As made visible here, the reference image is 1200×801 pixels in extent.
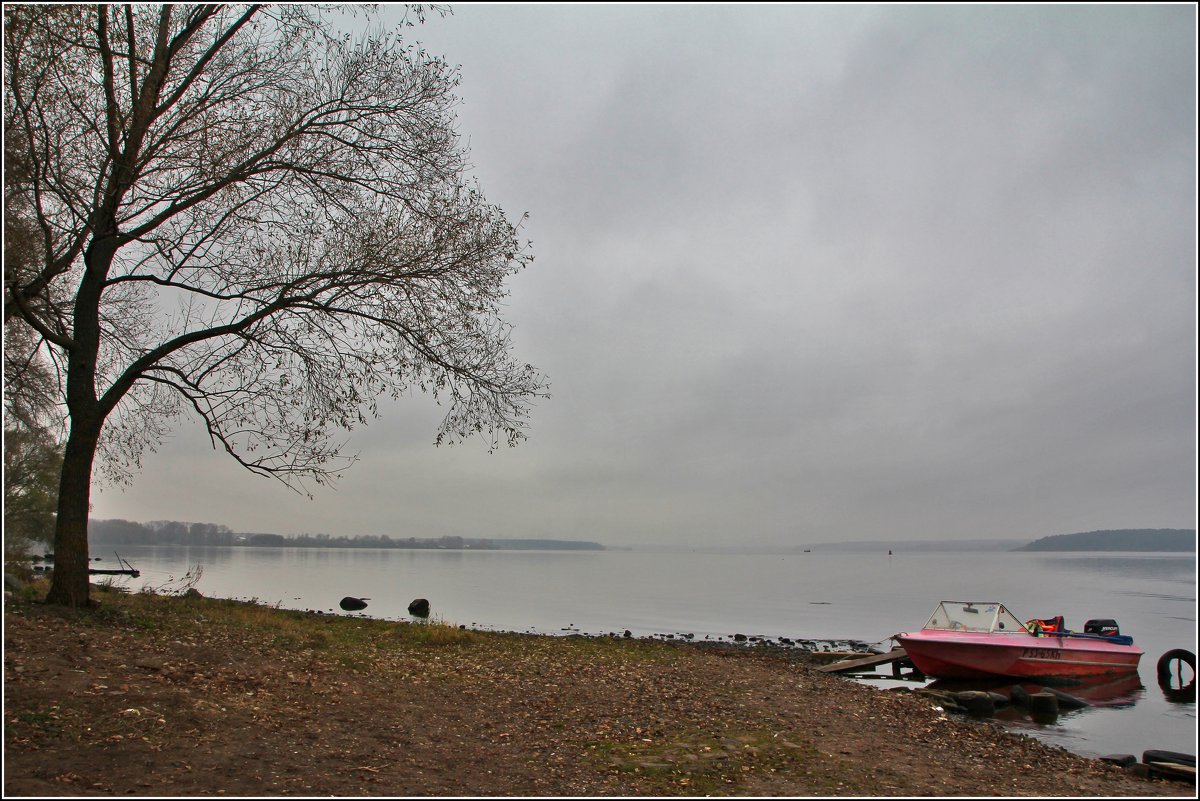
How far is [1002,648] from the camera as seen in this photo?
24.2 metres

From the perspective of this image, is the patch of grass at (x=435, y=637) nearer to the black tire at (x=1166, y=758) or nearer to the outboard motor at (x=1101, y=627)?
the black tire at (x=1166, y=758)

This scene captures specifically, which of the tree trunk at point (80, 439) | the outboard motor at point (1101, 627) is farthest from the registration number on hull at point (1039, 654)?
the tree trunk at point (80, 439)

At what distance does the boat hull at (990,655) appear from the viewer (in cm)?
2431

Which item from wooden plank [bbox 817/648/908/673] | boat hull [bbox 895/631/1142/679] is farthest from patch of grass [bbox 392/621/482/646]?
boat hull [bbox 895/631/1142/679]

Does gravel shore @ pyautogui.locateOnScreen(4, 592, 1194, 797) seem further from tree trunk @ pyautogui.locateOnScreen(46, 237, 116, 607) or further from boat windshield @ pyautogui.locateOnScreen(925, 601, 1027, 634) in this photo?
boat windshield @ pyautogui.locateOnScreen(925, 601, 1027, 634)

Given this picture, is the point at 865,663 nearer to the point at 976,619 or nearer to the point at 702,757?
the point at 976,619

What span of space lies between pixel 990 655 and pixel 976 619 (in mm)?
1771

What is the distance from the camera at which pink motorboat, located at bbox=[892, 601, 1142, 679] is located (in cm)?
2434

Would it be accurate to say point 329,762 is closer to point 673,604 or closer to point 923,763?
point 923,763

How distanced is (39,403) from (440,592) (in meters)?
59.1

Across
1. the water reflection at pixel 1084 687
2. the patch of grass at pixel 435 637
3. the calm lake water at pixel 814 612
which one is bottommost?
the calm lake water at pixel 814 612

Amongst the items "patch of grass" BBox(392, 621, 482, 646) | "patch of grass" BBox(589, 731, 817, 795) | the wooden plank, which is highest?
"patch of grass" BBox(589, 731, 817, 795)

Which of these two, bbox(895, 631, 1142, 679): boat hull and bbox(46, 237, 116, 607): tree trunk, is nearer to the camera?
bbox(46, 237, 116, 607): tree trunk

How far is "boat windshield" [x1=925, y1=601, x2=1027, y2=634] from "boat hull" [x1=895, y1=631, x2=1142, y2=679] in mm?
520
